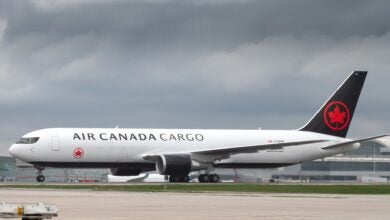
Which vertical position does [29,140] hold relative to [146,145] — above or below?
above

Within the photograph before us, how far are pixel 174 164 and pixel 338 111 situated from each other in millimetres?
17356

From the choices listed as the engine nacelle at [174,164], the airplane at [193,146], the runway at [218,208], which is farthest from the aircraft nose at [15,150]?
the runway at [218,208]

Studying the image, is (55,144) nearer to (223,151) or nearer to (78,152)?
(78,152)

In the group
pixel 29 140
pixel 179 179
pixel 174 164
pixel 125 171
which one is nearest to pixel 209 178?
pixel 179 179

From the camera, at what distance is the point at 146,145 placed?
77938 mm

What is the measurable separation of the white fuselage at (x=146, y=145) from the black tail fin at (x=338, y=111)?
31.8 inches

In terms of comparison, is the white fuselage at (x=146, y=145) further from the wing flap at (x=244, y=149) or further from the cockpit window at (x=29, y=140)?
the wing flap at (x=244, y=149)

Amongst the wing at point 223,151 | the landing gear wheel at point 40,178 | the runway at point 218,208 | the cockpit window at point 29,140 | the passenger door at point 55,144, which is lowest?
the runway at point 218,208

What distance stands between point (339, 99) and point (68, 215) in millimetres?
57197

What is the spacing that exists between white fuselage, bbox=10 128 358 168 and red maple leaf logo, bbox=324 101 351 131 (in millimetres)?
1207

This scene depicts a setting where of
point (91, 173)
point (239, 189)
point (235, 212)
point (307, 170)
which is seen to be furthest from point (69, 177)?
point (235, 212)

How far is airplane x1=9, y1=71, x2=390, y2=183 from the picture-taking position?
76.0 m

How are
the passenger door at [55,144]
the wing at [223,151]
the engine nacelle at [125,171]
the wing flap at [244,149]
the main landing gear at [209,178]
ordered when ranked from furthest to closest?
the main landing gear at [209,178]
the engine nacelle at [125,171]
the wing flap at [244,149]
the wing at [223,151]
the passenger door at [55,144]

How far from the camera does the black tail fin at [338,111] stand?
85.6m
